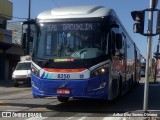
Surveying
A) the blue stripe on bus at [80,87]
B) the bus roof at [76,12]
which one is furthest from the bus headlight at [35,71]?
the bus roof at [76,12]

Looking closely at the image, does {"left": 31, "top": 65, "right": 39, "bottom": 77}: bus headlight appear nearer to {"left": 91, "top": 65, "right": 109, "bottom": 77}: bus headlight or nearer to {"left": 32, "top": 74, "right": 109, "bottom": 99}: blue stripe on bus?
{"left": 32, "top": 74, "right": 109, "bottom": 99}: blue stripe on bus

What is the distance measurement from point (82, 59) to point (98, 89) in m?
1.13

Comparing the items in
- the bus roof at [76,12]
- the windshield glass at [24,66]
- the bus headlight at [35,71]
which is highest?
the bus roof at [76,12]

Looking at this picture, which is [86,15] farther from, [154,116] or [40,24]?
[154,116]

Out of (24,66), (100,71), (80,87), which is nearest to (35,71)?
(80,87)

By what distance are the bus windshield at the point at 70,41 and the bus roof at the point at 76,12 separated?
32 centimetres

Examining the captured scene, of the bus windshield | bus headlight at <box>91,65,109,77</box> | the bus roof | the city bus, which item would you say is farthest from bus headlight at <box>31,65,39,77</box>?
bus headlight at <box>91,65,109,77</box>

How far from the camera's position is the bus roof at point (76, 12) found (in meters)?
14.1

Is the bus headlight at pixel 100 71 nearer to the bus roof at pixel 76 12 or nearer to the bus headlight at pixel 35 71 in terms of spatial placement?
the bus roof at pixel 76 12

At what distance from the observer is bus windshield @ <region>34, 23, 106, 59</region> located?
13695 millimetres

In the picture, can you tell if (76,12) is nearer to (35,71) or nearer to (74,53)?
(74,53)

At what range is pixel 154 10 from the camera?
12680 millimetres

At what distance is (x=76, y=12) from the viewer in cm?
1428

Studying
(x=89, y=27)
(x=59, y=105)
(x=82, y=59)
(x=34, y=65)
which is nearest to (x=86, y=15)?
(x=89, y=27)
